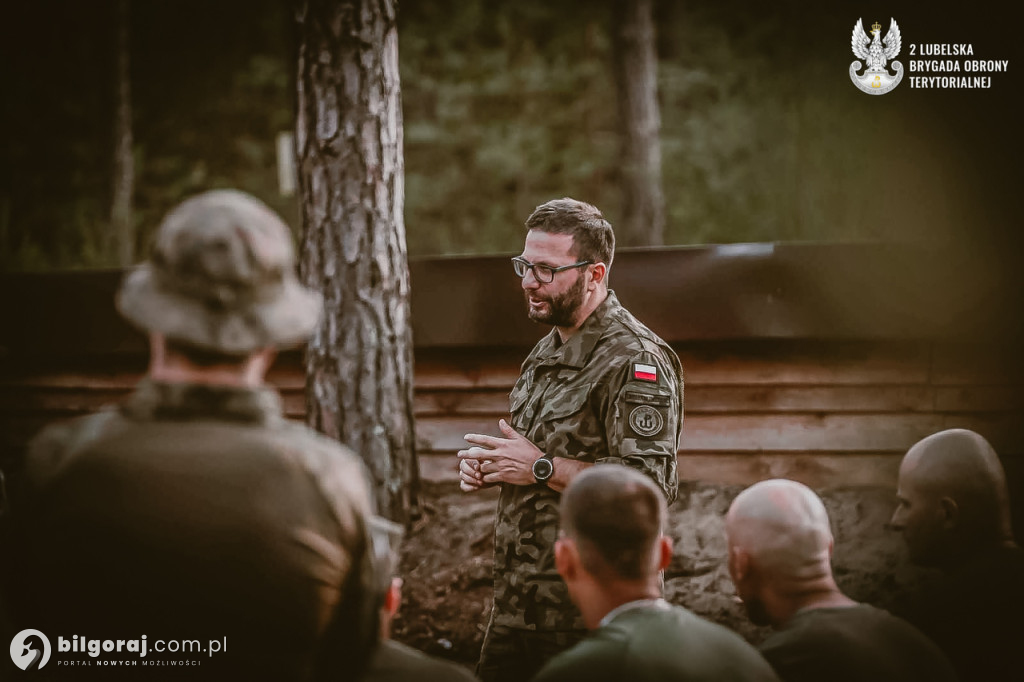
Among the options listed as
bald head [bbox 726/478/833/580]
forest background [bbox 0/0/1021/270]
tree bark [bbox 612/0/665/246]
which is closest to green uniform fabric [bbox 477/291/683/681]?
bald head [bbox 726/478/833/580]

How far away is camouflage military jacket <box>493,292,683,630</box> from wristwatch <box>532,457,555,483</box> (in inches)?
1.4

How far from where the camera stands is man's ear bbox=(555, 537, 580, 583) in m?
2.23

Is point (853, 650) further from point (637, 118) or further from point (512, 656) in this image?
point (637, 118)

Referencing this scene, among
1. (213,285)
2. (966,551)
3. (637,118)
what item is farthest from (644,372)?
(637,118)

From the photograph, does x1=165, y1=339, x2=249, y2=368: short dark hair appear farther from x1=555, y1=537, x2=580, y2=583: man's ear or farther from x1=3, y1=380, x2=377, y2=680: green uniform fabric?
x1=555, y1=537, x2=580, y2=583: man's ear

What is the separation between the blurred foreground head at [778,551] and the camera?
2398mm

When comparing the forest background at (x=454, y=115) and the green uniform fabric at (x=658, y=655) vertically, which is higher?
the forest background at (x=454, y=115)

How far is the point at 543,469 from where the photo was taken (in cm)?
309

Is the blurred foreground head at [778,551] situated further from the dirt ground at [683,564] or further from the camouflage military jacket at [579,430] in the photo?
the dirt ground at [683,564]

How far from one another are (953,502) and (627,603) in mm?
1443

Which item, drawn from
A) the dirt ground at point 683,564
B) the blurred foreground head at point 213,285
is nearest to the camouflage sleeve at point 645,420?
the blurred foreground head at point 213,285

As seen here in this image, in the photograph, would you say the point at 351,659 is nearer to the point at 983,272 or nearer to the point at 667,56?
the point at 983,272

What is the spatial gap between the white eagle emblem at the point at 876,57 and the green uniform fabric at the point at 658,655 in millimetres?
4735

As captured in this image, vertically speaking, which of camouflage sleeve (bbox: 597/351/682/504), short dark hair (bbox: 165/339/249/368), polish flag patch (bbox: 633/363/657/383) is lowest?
camouflage sleeve (bbox: 597/351/682/504)
